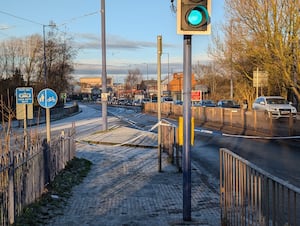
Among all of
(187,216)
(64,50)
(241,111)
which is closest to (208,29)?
(187,216)

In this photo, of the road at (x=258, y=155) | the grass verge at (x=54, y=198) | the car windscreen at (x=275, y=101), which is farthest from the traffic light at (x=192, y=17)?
the car windscreen at (x=275, y=101)

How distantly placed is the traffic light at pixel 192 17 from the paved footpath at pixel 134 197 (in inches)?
110

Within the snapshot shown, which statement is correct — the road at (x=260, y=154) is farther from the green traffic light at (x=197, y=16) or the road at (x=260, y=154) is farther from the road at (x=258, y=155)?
the green traffic light at (x=197, y=16)

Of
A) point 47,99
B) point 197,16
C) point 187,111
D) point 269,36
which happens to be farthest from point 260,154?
point 269,36

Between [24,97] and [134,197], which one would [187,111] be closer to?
[134,197]

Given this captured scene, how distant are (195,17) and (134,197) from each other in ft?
13.5

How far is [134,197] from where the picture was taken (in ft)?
29.0

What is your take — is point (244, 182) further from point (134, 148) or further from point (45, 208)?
point (134, 148)

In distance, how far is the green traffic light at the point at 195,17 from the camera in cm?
616

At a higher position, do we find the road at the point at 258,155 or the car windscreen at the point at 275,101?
the car windscreen at the point at 275,101

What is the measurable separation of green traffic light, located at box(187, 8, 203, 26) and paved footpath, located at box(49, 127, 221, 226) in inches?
114

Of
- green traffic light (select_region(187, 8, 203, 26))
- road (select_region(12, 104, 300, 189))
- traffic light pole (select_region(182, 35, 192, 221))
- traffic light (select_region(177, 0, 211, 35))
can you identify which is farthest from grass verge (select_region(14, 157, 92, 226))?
green traffic light (select_region(187, 8, 203, 26))

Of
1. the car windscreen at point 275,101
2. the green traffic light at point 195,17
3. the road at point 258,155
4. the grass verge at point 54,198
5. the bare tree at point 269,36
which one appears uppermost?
the bare tree at point 269,36

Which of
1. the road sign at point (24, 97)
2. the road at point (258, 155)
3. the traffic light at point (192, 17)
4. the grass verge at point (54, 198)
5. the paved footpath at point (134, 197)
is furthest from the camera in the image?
the road sign at point (24, 97)
